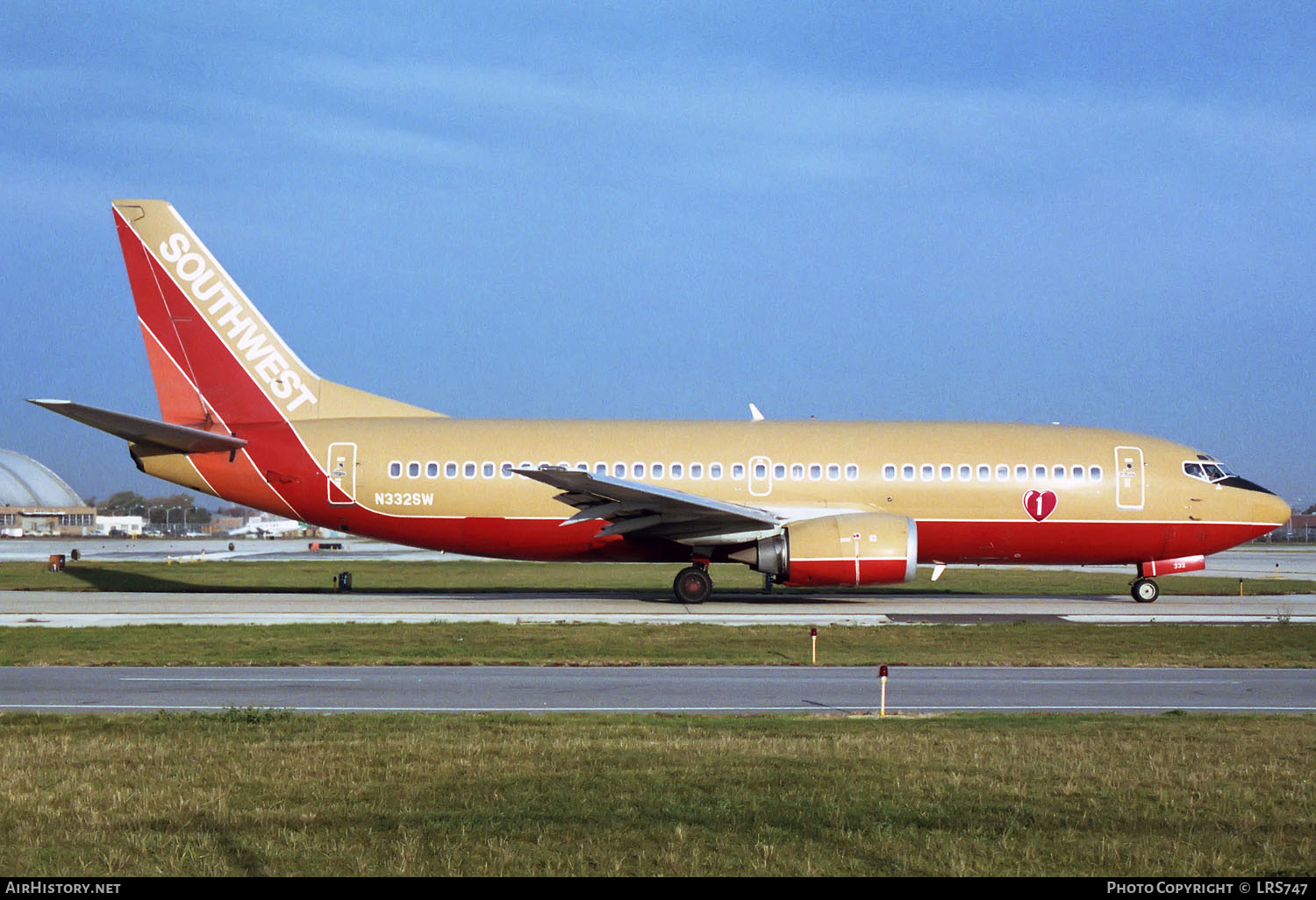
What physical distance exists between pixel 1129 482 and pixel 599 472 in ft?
43.7

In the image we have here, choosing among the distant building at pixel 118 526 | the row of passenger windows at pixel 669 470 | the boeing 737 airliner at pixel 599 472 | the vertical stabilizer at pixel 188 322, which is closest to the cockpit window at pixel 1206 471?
the boeing 737 airliner at pixel 599 472

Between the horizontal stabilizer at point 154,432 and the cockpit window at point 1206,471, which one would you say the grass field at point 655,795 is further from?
the cockpit window at point 1206,471

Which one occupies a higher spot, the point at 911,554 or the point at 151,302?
the point at 151,302

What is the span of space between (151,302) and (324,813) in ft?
85.8

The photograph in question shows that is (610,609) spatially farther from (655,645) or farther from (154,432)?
(154,432)

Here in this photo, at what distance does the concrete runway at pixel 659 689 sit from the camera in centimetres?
1452

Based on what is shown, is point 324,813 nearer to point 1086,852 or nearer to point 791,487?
point 1086,852

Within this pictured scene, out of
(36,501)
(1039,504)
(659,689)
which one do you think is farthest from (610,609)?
(36,501)

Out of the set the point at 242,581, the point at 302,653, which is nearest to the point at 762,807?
the point at 302,653

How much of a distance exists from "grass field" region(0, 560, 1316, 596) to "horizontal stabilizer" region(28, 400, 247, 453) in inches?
250

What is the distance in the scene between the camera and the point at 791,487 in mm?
30656

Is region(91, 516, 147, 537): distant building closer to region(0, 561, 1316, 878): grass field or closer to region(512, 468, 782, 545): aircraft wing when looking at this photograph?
region(512, 468, 782, 545): aircraft wing

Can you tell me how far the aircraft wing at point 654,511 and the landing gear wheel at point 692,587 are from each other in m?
0.99

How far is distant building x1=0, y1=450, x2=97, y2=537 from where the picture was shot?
547 feet
